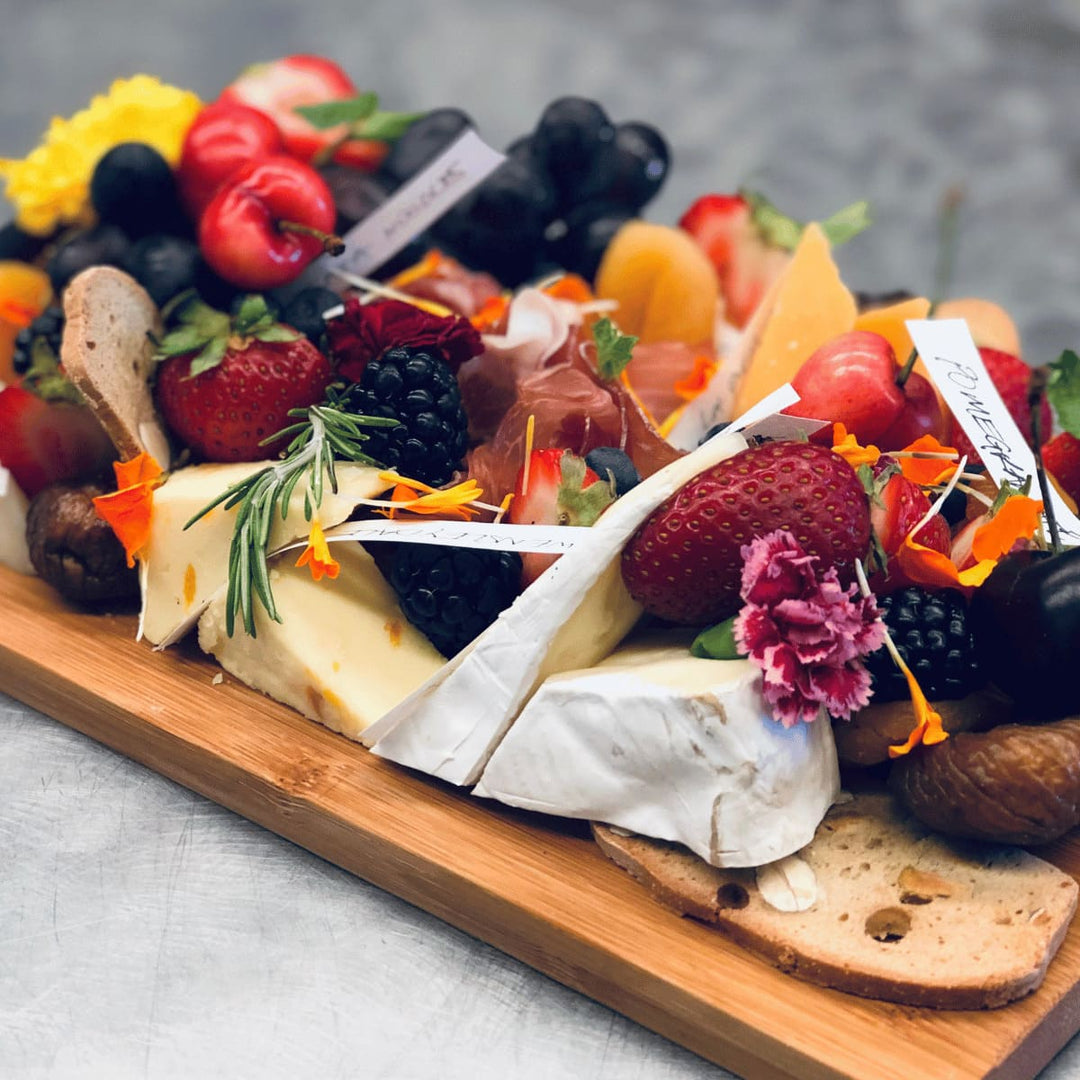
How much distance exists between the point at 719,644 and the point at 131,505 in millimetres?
680

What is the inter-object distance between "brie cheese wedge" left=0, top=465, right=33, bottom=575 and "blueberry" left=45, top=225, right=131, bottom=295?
12.9 inches

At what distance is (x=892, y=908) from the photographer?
4.06ft

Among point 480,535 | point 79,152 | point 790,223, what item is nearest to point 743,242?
point 790,223

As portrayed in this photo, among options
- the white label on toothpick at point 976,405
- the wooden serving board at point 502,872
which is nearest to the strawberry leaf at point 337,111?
the wooden serving board at point 502,872

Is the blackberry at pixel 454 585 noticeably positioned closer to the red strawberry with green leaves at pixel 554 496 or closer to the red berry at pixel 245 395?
the red strawberry with green leaves at pixel 554 496

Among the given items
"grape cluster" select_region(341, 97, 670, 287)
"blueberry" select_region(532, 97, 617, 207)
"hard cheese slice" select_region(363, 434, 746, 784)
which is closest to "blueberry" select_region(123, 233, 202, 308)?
"grape cluster" select_region(341, 97, 670, 287)

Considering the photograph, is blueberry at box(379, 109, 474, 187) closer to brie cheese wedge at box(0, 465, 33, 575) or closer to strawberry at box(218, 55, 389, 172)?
strawberry at box(218, 55, 389, 172)

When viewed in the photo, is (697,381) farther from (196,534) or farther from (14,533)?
(14,533)

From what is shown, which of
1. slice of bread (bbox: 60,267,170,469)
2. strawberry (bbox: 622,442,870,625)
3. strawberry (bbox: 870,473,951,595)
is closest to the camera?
strawberry (bbox: 622,442,870,625)

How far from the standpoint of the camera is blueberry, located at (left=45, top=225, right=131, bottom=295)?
6.34 feet

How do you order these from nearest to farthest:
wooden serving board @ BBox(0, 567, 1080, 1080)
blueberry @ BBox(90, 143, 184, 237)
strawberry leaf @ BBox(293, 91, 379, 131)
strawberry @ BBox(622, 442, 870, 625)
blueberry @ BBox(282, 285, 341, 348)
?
1. wooden serving board @ BBox(0, 567, 1080, 1080)
2. strawberry @ BBox(622, 442, 870, 625)
3. blueberry @ BBox(282, 285, 341, 348)
4. blueberry @ BBox(90, 143, 184, 237)
5. strawberry leaf @ BBox(293, 91, 379, 131)

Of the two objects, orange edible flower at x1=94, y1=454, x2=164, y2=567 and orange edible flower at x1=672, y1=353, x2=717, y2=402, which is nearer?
orange edible flower at x1=94, y1=454, x2=164, y2=567

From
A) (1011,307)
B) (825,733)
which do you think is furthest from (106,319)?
(1011,307)

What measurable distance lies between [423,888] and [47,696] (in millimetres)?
547
